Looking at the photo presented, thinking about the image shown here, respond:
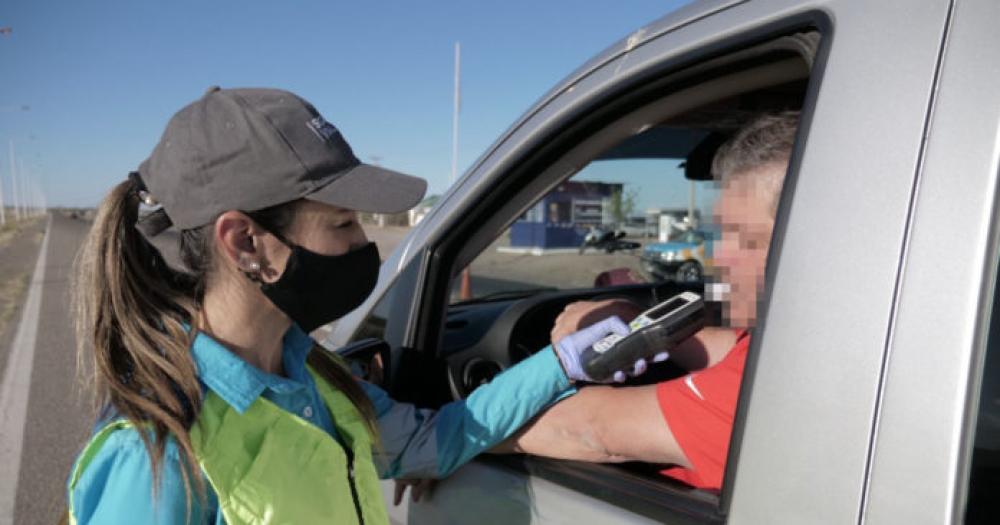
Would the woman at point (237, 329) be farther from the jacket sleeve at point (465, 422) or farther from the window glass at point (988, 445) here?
the window glass at point (988, 445)

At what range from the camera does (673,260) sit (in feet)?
9.12

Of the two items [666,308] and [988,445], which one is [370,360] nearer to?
[666,308]

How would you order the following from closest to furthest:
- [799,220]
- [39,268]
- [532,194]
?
1. [799,220]
2. [532,194]
3. [39,268]

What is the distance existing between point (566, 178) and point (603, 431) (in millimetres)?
736

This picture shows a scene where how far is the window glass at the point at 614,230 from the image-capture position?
6.82ft

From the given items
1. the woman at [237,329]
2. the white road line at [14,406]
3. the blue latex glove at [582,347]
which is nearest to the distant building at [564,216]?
the blue latex glove at [582,347]

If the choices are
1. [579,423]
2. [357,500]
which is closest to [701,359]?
[579,423]

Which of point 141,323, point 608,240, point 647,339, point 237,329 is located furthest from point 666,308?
point 608,240

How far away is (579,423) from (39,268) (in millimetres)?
21559

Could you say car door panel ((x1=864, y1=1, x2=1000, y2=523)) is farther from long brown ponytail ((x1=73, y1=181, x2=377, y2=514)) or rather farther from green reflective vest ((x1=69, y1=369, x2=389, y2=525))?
long brown ponytail ((x1=73, y1=181, x2=377, y2=514))

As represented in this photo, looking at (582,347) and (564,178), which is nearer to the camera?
(582,347)

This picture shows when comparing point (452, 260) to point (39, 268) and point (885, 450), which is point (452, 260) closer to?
point (885, 450)

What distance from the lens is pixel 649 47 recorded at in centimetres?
141

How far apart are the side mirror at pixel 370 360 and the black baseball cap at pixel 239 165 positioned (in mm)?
717
